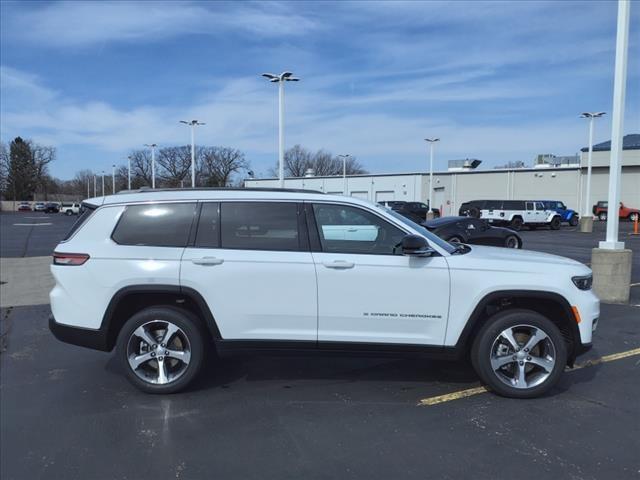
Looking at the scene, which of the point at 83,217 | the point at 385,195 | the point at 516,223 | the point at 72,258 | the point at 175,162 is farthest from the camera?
the point at 175,162

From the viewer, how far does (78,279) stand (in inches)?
174

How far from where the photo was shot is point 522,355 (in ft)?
14.2

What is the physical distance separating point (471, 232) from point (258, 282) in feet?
47.3

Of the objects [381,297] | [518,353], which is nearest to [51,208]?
[381,297]

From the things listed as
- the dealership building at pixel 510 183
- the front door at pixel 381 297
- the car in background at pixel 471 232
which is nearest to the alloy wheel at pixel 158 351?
the front door at pixel 381 297

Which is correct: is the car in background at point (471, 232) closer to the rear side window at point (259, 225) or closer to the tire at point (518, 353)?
the tire at point (518, 353)

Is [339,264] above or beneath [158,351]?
above

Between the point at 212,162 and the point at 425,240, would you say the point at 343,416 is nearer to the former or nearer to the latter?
the point at 425,240

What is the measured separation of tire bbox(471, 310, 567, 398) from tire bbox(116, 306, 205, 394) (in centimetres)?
243

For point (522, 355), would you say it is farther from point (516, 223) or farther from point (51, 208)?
point (51, 208)

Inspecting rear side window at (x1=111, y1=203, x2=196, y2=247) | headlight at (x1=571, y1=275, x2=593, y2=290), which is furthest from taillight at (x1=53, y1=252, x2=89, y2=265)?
headlight at (x1=571, y1=275, x2=593, y2=290)

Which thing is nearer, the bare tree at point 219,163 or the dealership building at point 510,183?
the dealership building at point 510,183

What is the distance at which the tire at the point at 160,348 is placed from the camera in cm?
441

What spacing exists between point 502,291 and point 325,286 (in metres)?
1.48
